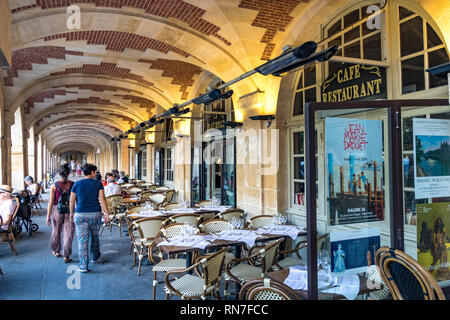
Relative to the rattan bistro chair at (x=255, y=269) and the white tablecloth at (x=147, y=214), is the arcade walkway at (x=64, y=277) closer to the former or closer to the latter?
the white tablecloth at (x=147, y=214)

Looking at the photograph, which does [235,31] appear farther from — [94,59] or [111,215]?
[111,215]

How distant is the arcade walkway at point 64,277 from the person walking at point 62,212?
0.23m

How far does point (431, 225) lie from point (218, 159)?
6.40 m

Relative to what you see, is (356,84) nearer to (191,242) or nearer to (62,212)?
(191,242)

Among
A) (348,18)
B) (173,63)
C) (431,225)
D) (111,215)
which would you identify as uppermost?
(173,63)

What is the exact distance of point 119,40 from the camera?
6.93 metres

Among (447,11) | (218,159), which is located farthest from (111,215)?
(447,11)

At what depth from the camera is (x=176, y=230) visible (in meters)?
4.55

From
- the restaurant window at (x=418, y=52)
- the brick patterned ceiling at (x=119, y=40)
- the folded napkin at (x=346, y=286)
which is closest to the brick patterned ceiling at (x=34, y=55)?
the brick patterned ceiling at (x=119, y=40)

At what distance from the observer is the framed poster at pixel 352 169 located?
2.53m

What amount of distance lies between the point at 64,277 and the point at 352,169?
13.5 ft

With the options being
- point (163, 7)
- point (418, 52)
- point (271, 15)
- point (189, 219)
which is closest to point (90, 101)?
point (163, 7)

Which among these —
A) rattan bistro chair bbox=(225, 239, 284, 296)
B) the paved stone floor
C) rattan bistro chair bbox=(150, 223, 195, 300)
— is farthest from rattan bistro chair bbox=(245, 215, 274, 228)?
the paved stone floor

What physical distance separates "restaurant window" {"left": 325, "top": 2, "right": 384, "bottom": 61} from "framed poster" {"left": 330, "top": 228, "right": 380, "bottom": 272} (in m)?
2.52
